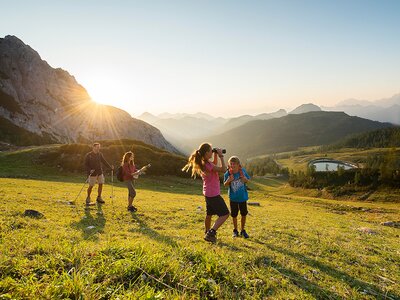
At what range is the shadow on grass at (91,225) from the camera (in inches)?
443

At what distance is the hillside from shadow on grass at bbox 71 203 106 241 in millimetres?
30008

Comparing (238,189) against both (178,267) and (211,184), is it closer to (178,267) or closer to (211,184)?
(211,184)

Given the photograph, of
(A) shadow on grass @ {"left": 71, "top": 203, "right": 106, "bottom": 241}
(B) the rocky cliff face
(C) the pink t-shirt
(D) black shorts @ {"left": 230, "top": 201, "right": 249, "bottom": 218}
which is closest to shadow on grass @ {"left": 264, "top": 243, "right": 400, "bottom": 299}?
(D) black shorts @ {"left": 230, "top": 201, "right": 249, "bottom": 218}

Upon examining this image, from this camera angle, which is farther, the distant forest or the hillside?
the distant forest

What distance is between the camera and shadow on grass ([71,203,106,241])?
11250mm

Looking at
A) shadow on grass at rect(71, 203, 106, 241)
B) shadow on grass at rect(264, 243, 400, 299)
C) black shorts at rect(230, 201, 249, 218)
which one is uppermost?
black shorts at rect(230, 201, 249, 218)

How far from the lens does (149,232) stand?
13.4m

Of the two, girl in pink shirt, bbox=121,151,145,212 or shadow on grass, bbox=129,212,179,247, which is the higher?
girl in pink shirt, bbox=121,151,145,212

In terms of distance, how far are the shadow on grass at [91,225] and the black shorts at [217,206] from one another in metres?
4.67

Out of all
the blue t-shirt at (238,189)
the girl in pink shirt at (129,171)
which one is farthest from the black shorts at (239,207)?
the girl in pink shirt at (129,171)

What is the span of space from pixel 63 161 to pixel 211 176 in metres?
55.9

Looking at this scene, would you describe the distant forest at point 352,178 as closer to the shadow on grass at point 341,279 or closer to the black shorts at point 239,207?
the black shorts at point 239,207

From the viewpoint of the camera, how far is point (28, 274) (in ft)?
19.4

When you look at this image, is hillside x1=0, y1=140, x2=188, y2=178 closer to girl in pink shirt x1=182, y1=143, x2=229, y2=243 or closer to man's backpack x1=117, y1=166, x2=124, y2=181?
man's backpack x1=117, y1=166, x2=124, y2=181
